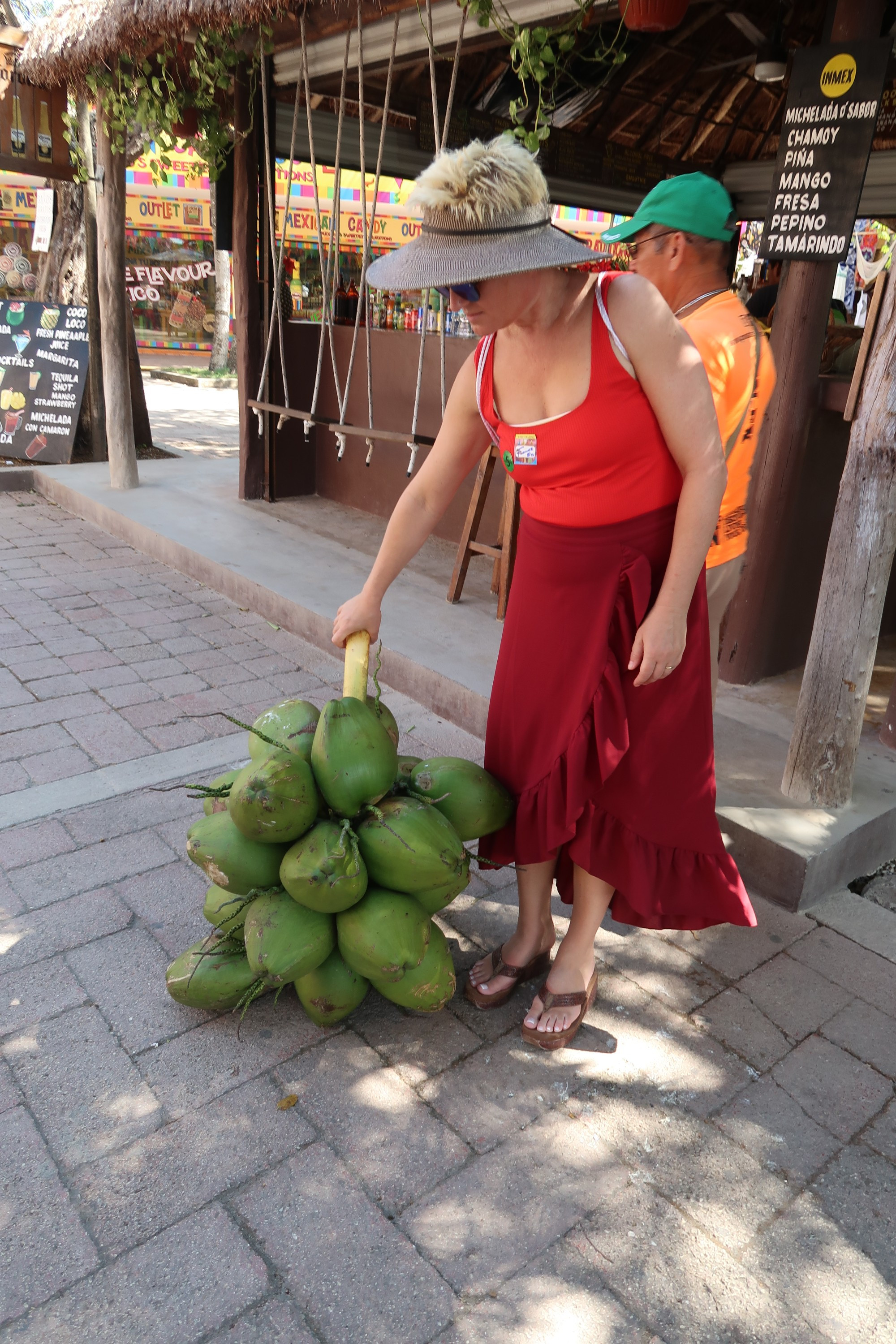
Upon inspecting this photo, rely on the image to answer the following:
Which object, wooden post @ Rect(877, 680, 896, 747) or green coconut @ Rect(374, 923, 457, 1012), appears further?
wooden post @ Rect(877, 680, 896, 747)

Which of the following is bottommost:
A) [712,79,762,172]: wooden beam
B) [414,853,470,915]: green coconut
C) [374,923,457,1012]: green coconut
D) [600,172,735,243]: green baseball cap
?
[374,923,457,1012]: green coconut

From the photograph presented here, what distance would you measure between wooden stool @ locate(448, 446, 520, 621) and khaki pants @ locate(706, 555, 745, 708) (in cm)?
210

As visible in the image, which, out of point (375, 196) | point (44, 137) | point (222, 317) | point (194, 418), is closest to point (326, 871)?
point (375, 196)

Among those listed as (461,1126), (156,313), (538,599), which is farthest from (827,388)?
(156,313)

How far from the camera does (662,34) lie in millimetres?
6016

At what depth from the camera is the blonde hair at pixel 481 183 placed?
168cm

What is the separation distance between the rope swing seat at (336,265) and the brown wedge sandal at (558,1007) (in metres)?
3.47

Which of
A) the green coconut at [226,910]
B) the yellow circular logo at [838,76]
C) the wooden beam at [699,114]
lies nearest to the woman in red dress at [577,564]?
the green coconut at [226,910]

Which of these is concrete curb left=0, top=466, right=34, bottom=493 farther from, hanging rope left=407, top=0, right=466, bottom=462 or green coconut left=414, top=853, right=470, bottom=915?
green coconut left=414, top=853, right=470, bottom=915

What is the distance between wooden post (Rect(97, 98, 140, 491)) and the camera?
705 cm

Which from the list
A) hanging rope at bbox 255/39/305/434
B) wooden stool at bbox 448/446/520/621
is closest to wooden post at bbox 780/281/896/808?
wooden stool at bbox 448/446/520/621

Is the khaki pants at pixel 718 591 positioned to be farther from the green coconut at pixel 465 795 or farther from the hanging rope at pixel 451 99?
the hanging rope at pixel 451 99

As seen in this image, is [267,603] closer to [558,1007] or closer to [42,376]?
[558,1007]

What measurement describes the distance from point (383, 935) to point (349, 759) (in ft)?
1.31
